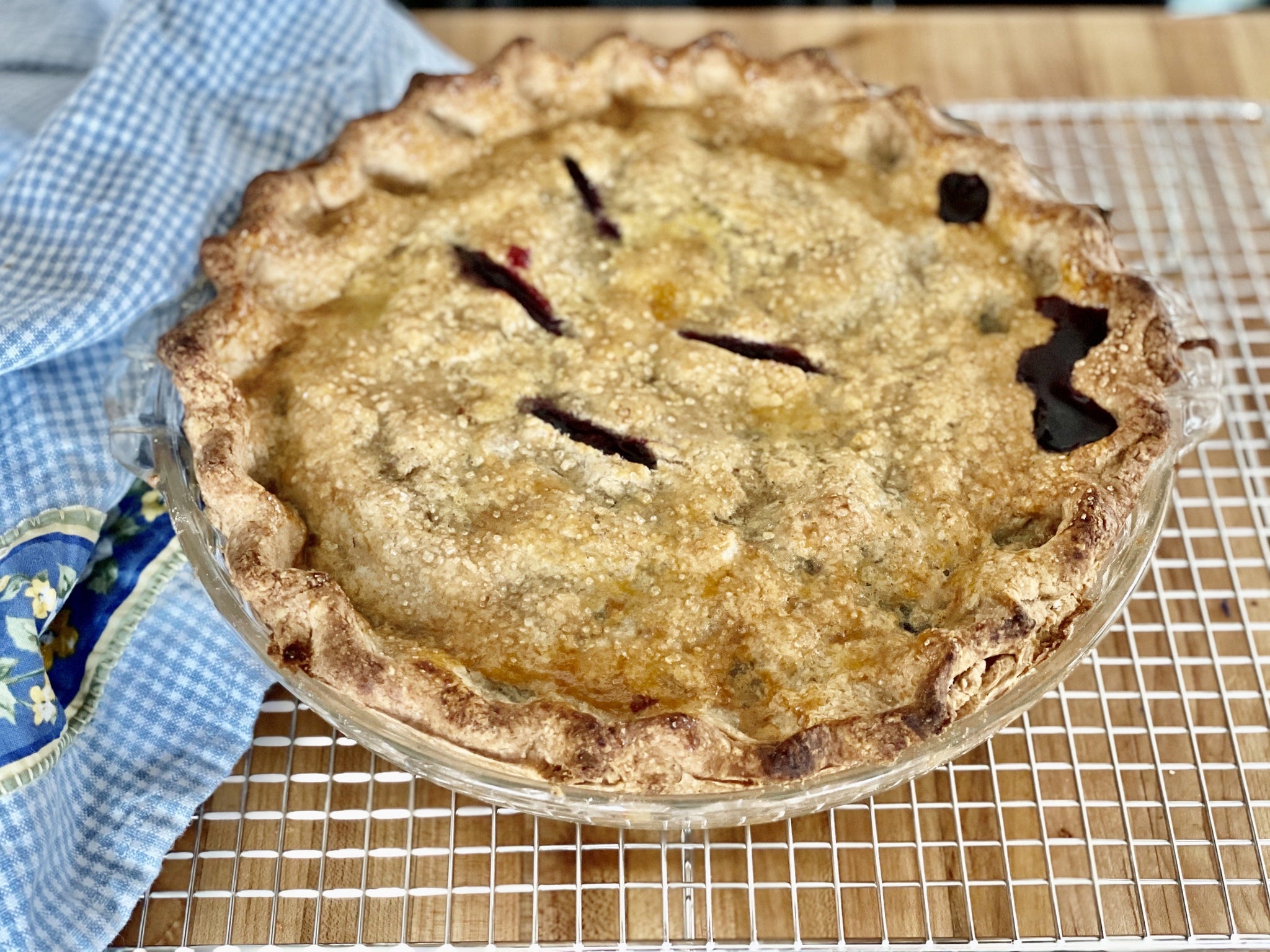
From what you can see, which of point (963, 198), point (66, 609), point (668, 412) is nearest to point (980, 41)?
point (963, 198)

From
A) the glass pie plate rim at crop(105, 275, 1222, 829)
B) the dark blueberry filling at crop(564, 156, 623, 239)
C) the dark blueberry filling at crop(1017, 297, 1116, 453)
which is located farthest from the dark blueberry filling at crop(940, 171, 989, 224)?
the dark blueberry filling at crop(564, 156, 623, 239)

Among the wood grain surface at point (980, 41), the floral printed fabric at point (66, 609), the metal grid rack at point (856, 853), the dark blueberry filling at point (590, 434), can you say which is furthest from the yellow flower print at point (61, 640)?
the wood grain surface at point (980, 41)

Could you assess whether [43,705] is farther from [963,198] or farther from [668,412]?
[963,198]

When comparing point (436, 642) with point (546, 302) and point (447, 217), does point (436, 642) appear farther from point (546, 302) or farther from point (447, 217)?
point (447, 217)

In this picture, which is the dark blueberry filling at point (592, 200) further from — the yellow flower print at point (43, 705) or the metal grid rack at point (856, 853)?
the yellow flower print at point (43, 705)

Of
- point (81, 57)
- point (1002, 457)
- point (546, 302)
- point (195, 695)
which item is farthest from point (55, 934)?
point (81, 57)
